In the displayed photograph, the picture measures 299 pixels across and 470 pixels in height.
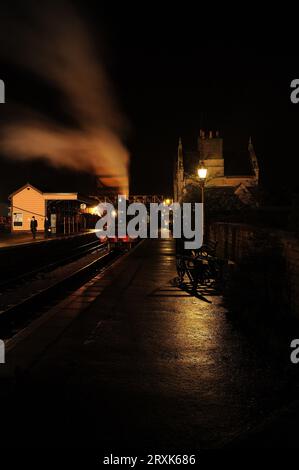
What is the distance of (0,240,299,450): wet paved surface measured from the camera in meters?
4.03

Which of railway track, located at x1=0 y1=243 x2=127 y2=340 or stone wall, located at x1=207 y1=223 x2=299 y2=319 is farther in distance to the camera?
railway track, located at x1=0 y1=243 x2=127 y2=340

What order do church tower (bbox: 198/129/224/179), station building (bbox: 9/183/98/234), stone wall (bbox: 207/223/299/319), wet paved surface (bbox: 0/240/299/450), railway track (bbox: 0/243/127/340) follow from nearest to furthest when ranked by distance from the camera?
1. wet paved surface (bbox: 0/240/299/450)
2. stone wall (bbox: 207/223/299/319)
3. railway track (bbox: 0/243/127/340)
4. station building (bbox: 9/183/98/234)
5. church tower (bbox: 198/129/224/179)

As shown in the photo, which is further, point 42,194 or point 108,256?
point 42,194

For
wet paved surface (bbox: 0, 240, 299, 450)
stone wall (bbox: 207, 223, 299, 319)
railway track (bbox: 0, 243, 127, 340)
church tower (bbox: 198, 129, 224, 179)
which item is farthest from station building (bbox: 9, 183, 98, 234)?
wet paved surface (bbox: 0, 240, 299, 450)

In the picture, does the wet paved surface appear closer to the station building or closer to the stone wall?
the stone wall

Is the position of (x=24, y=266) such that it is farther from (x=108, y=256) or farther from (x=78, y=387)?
(x=78, y=387)

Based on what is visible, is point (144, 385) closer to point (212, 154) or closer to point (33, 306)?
point (33, 306)

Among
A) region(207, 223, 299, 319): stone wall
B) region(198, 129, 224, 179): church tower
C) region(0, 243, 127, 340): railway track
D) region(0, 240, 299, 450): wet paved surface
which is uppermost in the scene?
region(198, 129, 224, 179): church tower

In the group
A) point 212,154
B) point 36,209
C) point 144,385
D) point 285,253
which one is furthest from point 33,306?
point 212,154

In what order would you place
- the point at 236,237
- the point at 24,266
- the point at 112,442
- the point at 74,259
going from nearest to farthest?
1. the point at 112,442
2. the point at 236,237
3. the point at 24,266
4. the point at 74,259

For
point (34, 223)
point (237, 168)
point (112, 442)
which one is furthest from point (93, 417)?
point (237, 168)

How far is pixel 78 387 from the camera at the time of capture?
5074 mm

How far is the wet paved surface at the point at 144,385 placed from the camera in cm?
403
